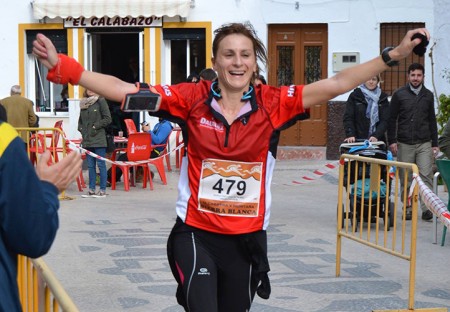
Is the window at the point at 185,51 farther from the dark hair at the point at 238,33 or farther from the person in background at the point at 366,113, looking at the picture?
the dark hair at the point at 238,33

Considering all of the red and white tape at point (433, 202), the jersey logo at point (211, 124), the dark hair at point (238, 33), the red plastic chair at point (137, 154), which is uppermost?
the dark hair at point (238, 33)

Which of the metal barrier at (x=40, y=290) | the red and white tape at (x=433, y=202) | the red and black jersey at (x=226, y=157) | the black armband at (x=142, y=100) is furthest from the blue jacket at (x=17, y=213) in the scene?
the red and white tape at (x=433, y=202)

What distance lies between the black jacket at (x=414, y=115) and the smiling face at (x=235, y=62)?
8.11m

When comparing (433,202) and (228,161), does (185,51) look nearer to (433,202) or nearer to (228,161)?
(433,202)

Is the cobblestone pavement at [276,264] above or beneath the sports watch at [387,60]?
beneath

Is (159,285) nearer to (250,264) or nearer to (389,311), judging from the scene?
(389,311)

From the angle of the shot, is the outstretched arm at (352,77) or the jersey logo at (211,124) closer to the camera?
the outstretched arm at (352,77)

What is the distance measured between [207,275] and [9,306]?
210 centimetres

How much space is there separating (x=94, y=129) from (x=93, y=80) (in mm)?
11540

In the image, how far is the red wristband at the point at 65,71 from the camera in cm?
486

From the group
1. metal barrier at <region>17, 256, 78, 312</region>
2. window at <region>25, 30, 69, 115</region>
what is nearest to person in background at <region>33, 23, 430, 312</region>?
metal barrier at <region>17, 256, 78, 312</region>

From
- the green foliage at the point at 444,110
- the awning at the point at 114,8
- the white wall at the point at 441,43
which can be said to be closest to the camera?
the green foliage at the point at 444,110

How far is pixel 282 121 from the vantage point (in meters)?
5.41

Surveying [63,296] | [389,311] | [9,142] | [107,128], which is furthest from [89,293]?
[107,128]
